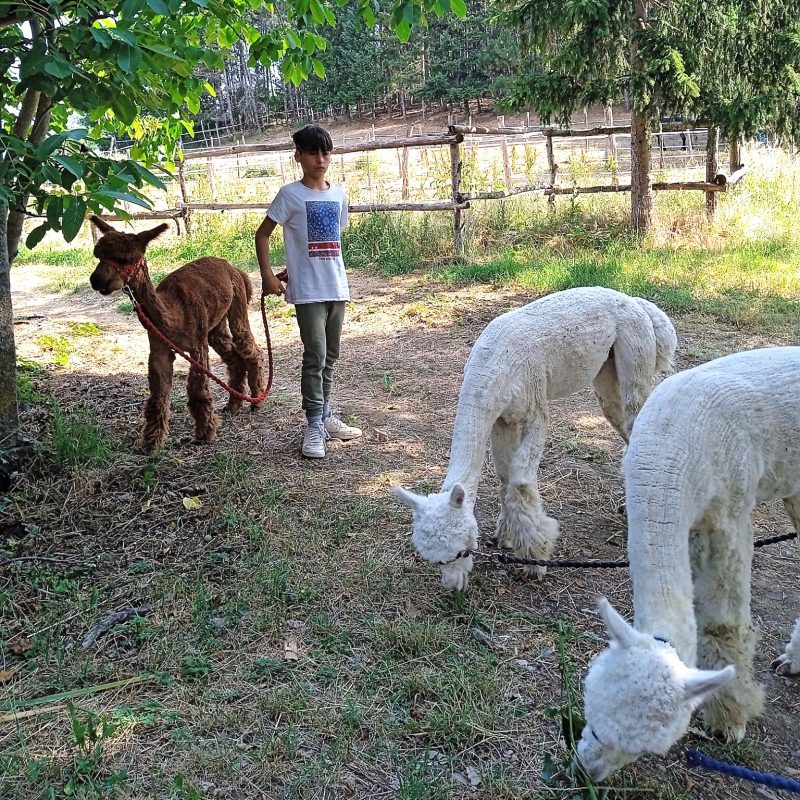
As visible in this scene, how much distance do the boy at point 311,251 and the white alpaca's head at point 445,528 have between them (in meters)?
2.10

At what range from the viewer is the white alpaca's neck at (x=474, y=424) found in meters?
3.29

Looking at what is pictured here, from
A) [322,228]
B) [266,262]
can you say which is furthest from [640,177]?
[266,262]

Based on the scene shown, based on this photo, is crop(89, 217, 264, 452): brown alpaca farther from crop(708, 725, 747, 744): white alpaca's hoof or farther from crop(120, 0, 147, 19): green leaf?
crop(708, 725, 747, 744): white alpaca's hoof

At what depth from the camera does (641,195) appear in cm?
1031

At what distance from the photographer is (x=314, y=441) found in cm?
512

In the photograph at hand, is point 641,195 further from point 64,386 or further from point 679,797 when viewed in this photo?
point 679,797

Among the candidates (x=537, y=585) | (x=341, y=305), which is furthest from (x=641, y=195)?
(x=537, y=585)

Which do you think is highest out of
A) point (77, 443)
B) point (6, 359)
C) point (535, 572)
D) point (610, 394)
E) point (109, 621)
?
point (6, 359)

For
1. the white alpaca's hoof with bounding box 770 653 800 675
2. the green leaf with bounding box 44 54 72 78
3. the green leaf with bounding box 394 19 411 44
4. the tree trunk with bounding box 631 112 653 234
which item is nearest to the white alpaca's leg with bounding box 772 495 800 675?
the white alpaca's hoof with bounding box 770 653 800 675

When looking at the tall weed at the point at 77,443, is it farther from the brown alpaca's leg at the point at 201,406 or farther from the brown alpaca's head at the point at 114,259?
the brown alpaca's head at the point at 114,259

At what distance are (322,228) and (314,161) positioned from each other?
0.44 metres

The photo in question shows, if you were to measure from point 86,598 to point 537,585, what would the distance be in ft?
7.34

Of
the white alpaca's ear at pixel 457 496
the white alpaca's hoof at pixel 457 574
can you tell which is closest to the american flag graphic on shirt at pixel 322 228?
the white alpaca's ear at pixel 457 496

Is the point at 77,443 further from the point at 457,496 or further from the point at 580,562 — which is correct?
the point at 580,562
